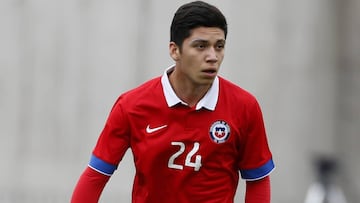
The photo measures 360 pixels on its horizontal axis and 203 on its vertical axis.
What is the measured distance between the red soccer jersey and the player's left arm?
0.05 m

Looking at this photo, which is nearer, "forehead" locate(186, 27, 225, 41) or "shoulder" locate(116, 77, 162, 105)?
"forehead" locate(186, 27, 225, 41)

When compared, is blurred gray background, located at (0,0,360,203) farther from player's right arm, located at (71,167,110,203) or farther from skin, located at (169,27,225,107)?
skin, located at (169,27,225,107)

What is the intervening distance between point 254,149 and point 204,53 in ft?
1.82

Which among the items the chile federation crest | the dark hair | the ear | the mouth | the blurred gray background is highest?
the dark hair

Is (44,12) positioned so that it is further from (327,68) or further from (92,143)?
(327,68)

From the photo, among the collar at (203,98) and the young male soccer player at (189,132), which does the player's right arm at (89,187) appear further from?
the collar at (203,98)

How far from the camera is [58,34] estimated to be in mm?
12453

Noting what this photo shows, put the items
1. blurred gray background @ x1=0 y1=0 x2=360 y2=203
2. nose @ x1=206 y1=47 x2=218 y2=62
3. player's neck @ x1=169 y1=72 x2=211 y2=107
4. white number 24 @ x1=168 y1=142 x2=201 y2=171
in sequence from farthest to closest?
blurred gray background @ x1=0 y1=0 x2=360 y2=203 → player's neck @ x1=169 y1=72 x2=211 y2=107 → white number 24 @ x1=168 y1=142 x2=201 y2=171 → nose @ x1=206 y1=47 x2=218 y2=62

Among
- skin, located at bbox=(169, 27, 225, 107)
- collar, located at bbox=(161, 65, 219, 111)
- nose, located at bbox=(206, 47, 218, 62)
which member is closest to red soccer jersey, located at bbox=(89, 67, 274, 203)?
collar, located at bbox=(161, 65, 219, 111)

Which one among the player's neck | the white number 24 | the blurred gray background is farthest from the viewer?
the blurred gray background

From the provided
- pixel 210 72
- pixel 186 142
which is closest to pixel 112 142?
pixel 186 142

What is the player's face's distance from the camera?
5359 mm

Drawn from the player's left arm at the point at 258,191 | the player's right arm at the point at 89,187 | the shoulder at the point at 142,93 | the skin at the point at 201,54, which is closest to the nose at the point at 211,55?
the skin at the point at 201,54

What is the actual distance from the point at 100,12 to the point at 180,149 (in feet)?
22.9
